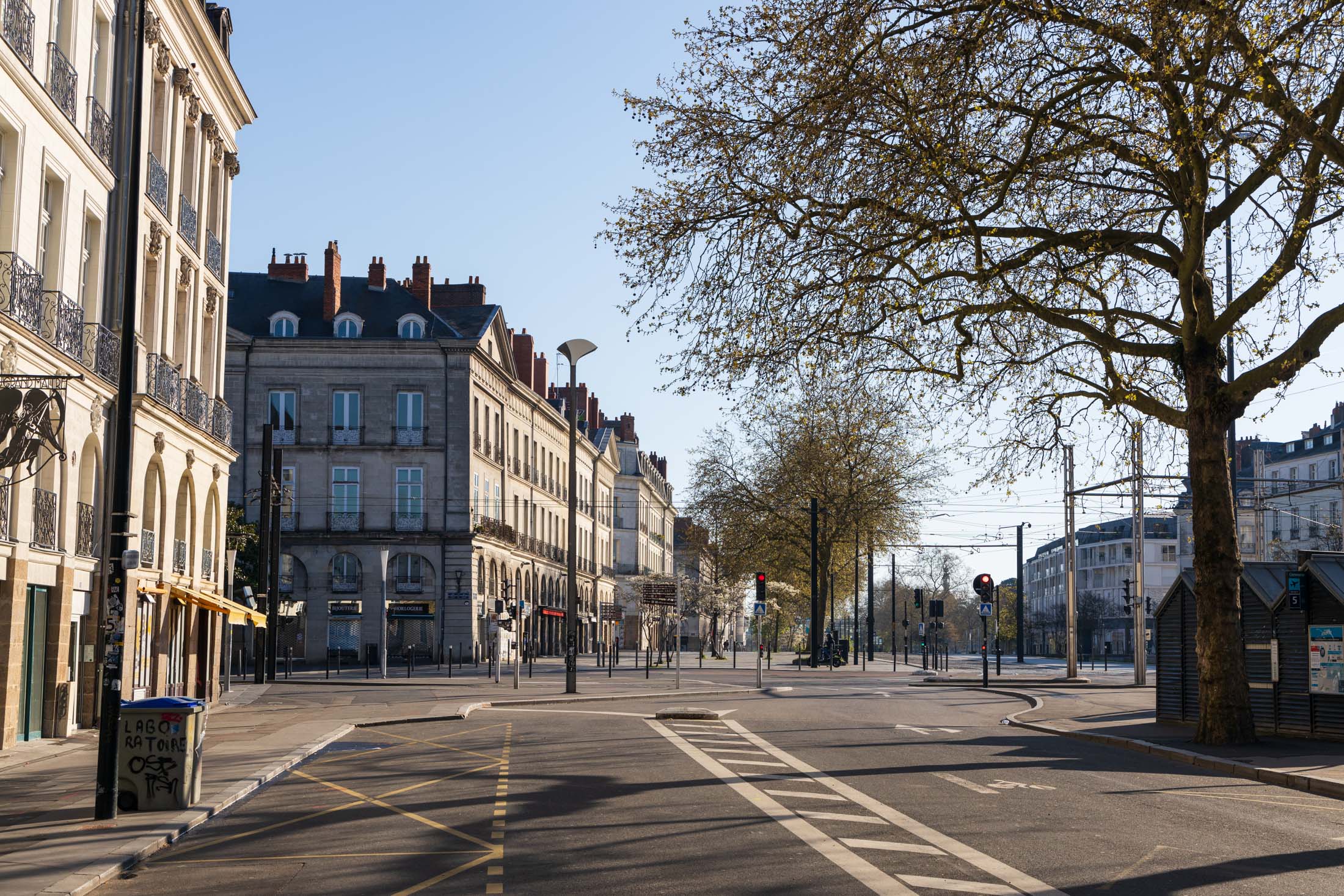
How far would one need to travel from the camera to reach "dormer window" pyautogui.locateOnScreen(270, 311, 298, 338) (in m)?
66.9

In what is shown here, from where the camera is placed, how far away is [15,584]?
20734 mm

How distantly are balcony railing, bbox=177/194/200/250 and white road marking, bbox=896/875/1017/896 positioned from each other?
2516cm

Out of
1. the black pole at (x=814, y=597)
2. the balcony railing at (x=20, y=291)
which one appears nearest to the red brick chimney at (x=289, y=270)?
the black pole at (x=814, y=597)

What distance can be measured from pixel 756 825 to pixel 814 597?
49.6m

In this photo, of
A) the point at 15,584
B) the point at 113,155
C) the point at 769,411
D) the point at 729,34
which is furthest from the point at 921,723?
the point at 769,411

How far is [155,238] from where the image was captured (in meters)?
28.4

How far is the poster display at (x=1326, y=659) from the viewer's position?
2000 centimetres

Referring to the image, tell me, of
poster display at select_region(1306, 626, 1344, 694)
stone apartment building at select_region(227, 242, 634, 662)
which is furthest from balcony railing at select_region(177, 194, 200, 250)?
stone apartment building at select_region(227, 242, 634, 662)

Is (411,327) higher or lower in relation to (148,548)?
higher

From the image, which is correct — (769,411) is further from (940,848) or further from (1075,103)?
(940,848)

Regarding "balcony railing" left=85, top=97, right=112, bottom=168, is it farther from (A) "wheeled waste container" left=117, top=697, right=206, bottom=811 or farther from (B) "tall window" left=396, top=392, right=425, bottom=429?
(B) "tall window" left=396, top=392, right=425, bottom=429

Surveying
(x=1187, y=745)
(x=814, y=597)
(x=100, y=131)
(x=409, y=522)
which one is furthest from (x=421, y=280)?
(x=1187, y=745)

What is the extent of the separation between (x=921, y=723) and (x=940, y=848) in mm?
15561

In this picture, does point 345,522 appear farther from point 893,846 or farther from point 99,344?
point 893,846
